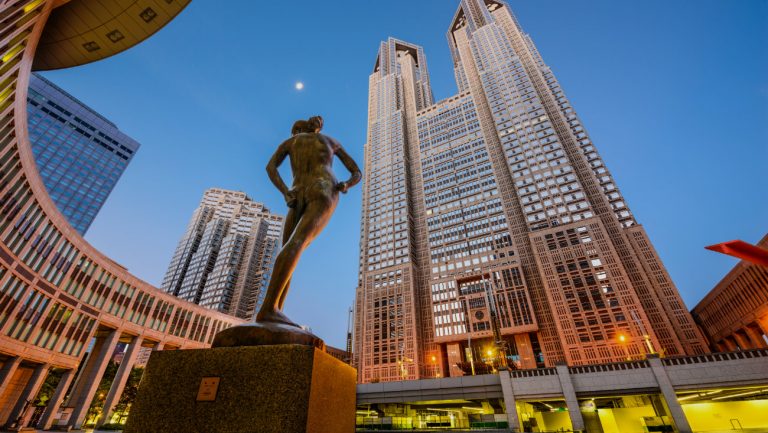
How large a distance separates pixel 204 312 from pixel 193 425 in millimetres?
50511

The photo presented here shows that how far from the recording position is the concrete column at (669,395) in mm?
18812

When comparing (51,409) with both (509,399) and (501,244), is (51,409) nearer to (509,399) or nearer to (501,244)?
(509,399)

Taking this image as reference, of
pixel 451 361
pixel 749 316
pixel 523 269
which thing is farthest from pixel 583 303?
pixel 451 361

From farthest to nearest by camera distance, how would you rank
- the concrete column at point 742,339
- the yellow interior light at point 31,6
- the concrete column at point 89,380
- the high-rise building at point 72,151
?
the high-rise building at point 72,151
the concrete column at point 742,339
the concrete column at point 89,380
the yellow interior light at point 31,6

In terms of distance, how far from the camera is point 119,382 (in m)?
35.1

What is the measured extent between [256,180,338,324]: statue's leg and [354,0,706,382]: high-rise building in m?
38.3

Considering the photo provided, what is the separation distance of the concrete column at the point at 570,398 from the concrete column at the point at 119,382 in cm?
4272

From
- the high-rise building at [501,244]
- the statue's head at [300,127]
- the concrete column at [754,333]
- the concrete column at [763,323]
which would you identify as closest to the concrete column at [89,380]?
the high-rise building at [501,244]

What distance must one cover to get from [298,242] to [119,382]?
4513cm

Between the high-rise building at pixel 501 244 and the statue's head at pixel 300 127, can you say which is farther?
the high-rise building at pixel 501 244

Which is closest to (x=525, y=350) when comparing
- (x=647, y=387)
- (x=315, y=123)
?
(x=647, y=387)

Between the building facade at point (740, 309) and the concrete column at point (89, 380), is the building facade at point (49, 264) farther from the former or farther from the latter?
the building facade at point (740, 309)

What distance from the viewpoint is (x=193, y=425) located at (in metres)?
3.18

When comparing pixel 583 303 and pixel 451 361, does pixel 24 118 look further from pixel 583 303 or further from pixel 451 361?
pixel 583 303
